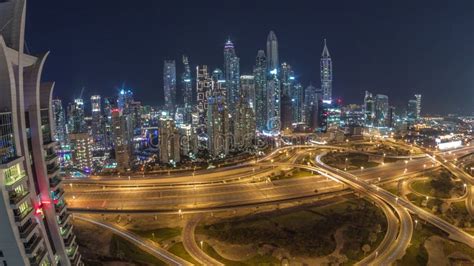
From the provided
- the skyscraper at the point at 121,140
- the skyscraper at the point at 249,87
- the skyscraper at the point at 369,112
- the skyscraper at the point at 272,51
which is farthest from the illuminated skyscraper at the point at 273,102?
the skyscraper at the point at 121,140

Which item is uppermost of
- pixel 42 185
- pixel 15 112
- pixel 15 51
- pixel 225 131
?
pixel 15 51

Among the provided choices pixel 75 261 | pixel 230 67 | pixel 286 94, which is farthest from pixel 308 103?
pixel 75 261

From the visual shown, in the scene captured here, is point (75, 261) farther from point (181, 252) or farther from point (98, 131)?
point (98, 131)

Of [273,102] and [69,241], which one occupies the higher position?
[273,102]

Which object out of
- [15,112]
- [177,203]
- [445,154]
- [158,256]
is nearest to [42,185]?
[15,112]

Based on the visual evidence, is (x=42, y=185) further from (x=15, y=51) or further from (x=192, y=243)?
(x=192, y=243)

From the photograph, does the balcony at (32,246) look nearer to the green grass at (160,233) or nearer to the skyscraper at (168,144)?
the green grass at (160,233)
